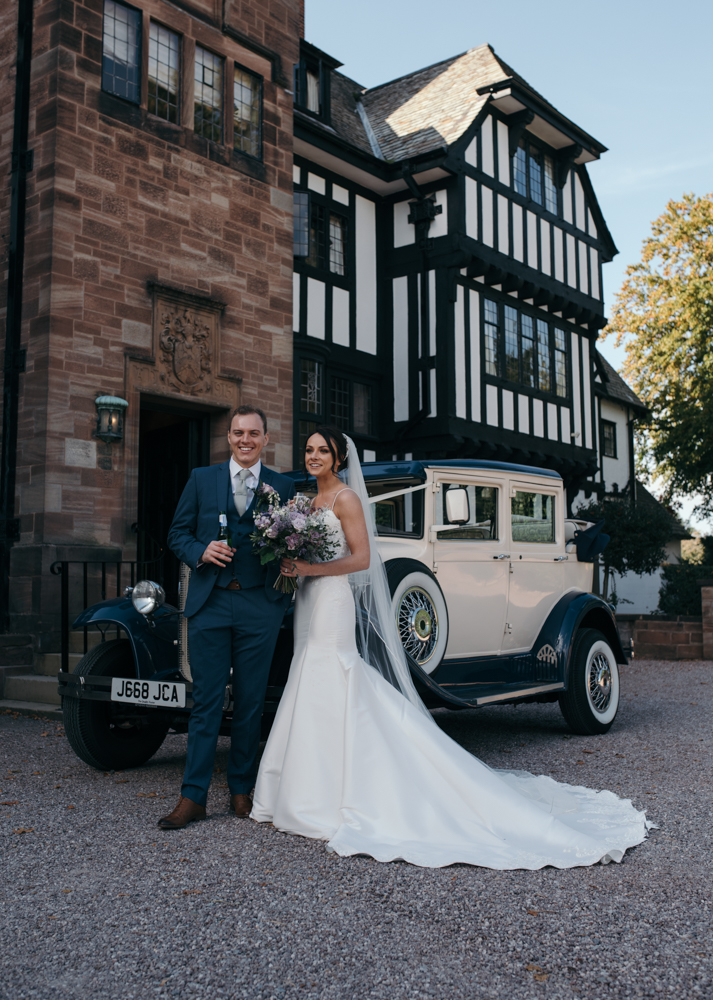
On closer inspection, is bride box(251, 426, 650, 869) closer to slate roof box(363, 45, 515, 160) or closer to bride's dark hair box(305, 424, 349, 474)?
bride's dark hair box(305, 424, 349, 474)

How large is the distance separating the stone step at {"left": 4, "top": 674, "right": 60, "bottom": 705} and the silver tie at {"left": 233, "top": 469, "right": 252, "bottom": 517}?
443cm

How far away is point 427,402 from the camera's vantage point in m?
16.1

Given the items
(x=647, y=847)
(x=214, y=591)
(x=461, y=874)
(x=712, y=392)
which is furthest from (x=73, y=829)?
(x=712, y=392)

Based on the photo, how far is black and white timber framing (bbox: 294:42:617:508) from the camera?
15.8 meters

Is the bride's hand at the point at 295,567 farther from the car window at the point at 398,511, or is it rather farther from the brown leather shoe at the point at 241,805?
the car window at the point at 398,511

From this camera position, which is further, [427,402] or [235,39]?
[427,402]

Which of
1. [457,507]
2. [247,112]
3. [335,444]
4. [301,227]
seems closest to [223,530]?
[335,444]

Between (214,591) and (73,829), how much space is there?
1.29 metres

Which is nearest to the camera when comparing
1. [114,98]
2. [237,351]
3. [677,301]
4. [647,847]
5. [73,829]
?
[647,847]

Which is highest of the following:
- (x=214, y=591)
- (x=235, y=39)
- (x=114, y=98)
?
(x=235, y=39)

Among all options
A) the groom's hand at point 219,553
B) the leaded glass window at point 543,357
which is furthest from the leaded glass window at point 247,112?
the groom's hand at point 219,553

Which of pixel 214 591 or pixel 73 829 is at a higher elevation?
pixel 214 591

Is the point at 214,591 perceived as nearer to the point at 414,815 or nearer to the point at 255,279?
the point at 414,815

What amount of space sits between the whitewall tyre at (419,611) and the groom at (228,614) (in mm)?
1040
